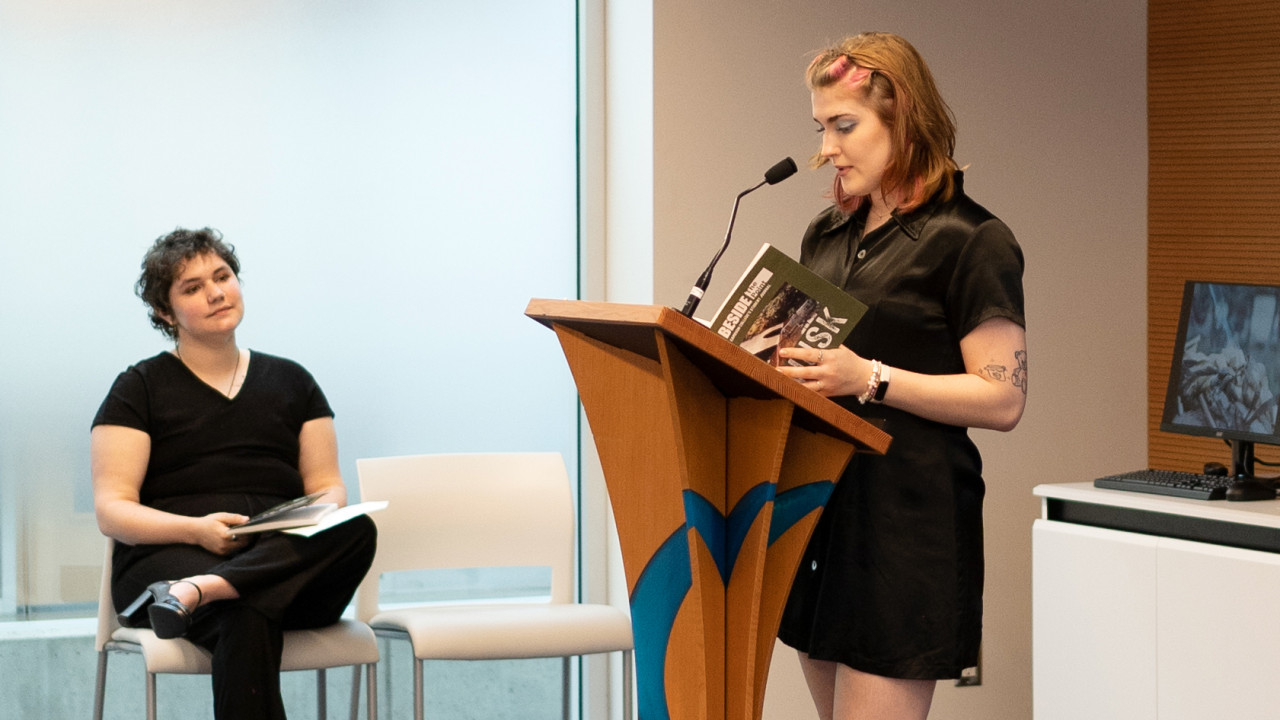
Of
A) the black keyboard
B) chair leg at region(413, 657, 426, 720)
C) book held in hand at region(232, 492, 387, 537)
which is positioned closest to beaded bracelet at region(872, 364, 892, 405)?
the black keyboard

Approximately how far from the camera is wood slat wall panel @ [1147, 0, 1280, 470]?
390 centimetres

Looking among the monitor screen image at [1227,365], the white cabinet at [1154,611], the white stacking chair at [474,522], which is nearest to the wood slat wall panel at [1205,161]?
the monitor screen image at [1227,365]

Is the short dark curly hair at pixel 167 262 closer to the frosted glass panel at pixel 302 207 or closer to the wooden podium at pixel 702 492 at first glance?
the frosted glass panel at pixel 302 207

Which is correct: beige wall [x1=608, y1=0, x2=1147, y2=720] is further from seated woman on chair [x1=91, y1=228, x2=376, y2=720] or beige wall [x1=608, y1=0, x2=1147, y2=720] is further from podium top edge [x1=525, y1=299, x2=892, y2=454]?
podium top edge [x1=525, y1=299, x2=892, y2=454]

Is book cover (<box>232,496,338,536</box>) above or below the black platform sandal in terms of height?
above

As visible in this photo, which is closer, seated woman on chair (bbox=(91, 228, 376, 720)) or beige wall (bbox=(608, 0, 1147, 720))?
seated woman on chair (bbox=(91, 228, 376, 720))

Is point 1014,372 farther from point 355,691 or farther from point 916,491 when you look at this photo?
point 355,691

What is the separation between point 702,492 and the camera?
1644mm

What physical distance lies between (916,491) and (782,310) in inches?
13.8

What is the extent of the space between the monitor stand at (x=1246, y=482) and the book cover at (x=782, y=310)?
1.52m

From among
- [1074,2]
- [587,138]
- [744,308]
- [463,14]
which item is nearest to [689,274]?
[587,138]

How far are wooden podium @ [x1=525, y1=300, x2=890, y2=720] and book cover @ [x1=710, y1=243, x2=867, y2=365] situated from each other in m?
0.09

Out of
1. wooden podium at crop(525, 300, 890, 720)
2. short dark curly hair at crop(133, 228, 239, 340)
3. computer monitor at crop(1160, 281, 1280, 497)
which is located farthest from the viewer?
short dark curly hair at crop(133, 228, 239, 340)

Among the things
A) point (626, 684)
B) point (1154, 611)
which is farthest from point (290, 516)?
point (1154, 611)
